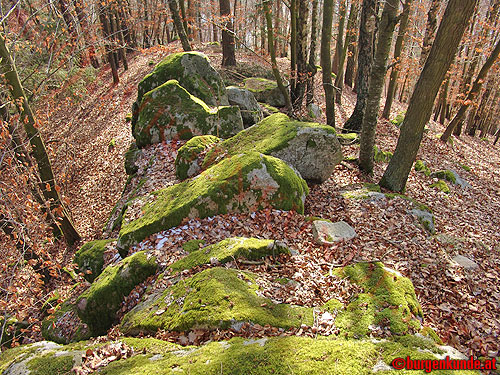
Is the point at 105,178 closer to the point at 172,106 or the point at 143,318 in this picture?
the point at 172,106

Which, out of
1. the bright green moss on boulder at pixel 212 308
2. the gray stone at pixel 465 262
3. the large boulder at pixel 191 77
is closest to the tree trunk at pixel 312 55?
the large boulder at pixel 191 77

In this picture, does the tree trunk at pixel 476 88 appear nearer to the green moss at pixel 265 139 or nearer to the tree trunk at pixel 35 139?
the green moss at pixel 265 139

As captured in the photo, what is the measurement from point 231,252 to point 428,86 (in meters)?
6.19

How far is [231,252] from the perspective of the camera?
14.6ft

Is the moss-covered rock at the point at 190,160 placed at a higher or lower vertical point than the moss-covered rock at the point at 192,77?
lower

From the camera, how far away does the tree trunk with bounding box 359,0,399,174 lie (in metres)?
7.12

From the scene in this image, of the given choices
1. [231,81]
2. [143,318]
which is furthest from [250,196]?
[231,81]

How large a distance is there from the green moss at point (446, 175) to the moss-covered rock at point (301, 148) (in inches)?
203

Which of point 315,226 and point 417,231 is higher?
point 315,226

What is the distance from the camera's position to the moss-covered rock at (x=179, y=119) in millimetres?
9375

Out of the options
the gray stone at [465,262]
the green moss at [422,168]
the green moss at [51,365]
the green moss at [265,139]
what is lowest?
the green moss at [422,168]

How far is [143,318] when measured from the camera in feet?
12.4

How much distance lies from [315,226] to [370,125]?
14.5ft

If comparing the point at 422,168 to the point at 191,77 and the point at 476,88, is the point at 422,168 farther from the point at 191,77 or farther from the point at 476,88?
the point at 191,77
